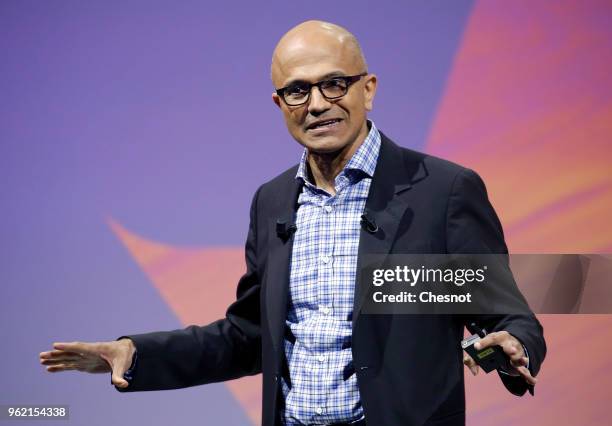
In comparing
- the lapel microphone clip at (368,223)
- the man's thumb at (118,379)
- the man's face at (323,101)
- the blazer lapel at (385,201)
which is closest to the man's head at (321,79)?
the man's face at (323,101)

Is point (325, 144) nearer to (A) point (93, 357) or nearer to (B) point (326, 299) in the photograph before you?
(B) point (326, 299)

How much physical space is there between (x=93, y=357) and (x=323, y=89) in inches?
34.6

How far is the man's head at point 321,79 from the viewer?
7.43 ft

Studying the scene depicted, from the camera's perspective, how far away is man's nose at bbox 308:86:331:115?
2248 millimetres

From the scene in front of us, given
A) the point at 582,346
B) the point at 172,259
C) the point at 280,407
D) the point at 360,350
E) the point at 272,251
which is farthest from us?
the point at 172,259

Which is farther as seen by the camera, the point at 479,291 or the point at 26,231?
the point at 26,231

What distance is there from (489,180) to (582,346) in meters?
0.71

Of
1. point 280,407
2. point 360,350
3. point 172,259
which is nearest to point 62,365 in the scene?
point 280,407

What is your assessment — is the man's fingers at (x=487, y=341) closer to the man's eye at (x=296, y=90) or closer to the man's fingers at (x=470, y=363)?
the man's fingers at (x=470, y=363)

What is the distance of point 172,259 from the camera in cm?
357

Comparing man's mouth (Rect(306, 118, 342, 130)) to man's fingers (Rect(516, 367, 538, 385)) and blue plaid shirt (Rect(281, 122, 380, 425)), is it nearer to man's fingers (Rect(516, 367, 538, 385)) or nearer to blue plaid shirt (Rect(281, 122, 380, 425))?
blue plaid shirt (Rect(281, 122, 380, 425))

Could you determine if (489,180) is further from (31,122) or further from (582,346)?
(31,122)

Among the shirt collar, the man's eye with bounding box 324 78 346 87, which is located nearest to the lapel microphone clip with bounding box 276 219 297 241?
the shirt collar

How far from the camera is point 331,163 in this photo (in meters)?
2.34
